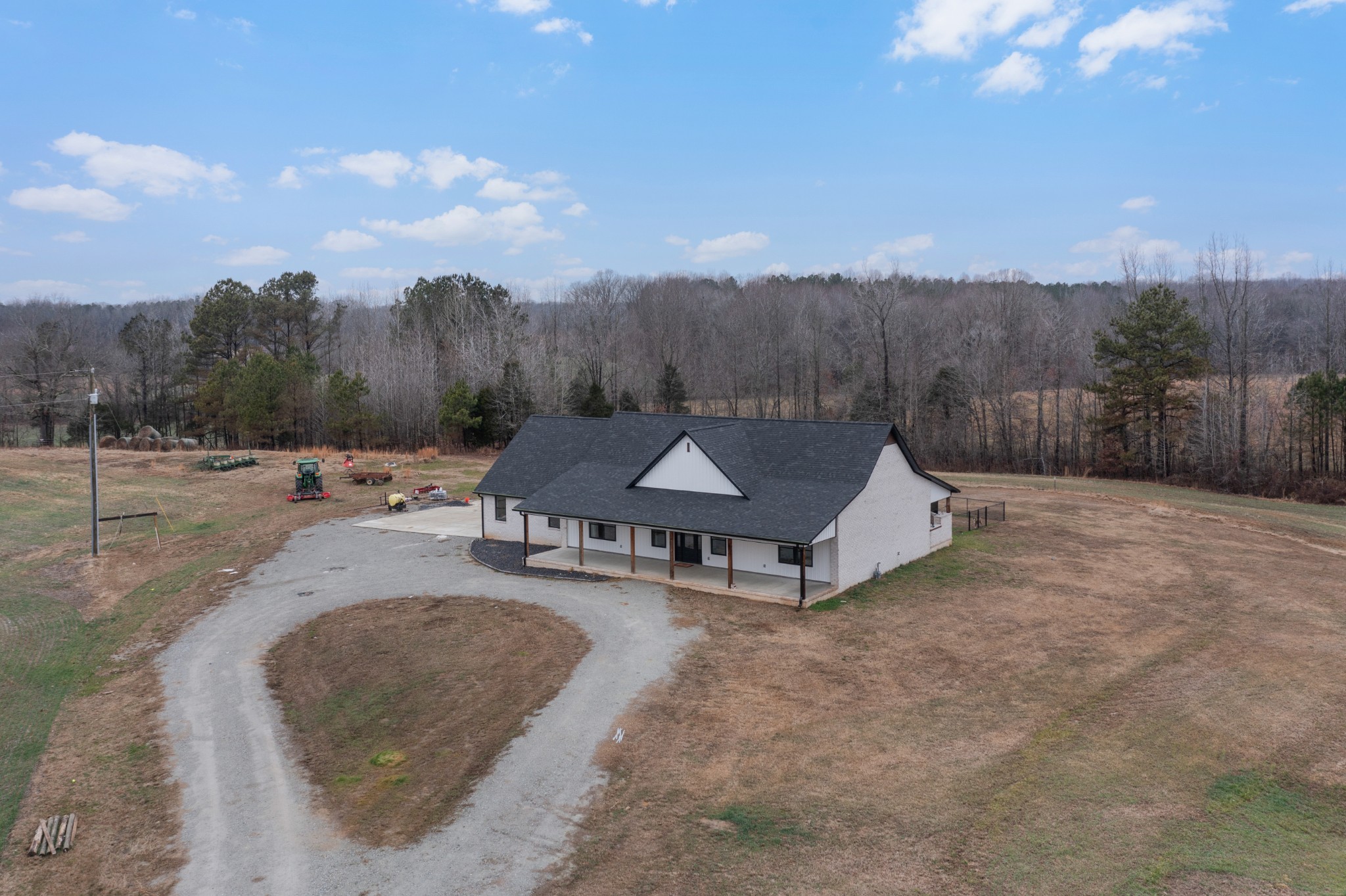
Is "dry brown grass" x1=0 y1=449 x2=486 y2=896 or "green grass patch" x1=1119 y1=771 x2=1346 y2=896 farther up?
"dry brown grass" x1=0 y1=449 x2=486 y2=896

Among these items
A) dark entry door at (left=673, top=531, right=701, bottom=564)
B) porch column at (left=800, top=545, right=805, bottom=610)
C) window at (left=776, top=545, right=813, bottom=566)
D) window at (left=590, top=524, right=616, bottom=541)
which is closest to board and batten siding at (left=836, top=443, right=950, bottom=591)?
window at (left=776, top=545, right=813, bottom=566)

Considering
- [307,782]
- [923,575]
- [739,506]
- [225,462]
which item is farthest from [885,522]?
[225,462]

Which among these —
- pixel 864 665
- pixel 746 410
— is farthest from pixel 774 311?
pixel 864 665

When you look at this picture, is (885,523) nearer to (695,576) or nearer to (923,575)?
(923,575)

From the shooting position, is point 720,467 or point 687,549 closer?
point 720,467

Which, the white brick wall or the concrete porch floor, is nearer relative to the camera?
the concrete porch floor

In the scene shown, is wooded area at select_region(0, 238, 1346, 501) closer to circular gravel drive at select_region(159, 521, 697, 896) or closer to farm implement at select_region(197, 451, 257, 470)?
farm implement at select_region(197, 451, 257, 470)

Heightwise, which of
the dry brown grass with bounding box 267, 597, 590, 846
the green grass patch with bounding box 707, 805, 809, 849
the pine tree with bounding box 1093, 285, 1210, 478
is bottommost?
the green grass patch with bounding box 707, 805, 809, 849
